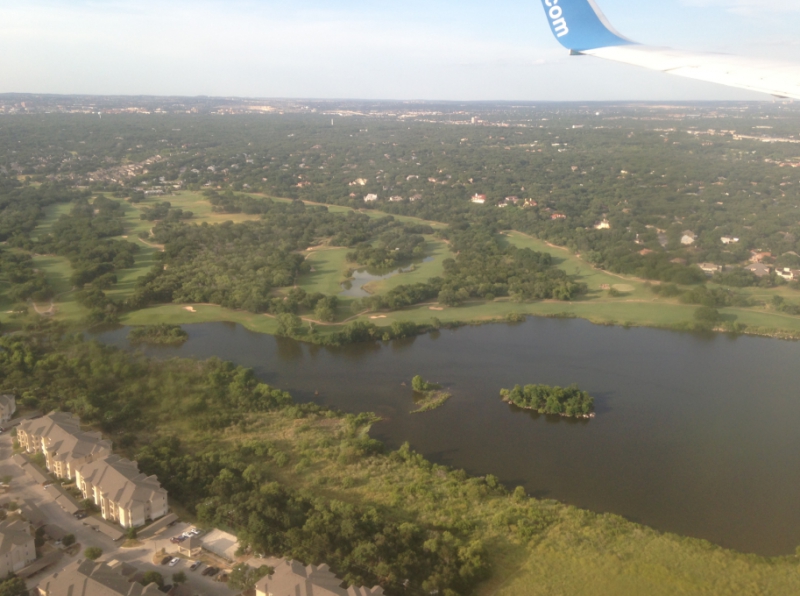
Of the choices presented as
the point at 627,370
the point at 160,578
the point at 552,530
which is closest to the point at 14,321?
the point at 160,578

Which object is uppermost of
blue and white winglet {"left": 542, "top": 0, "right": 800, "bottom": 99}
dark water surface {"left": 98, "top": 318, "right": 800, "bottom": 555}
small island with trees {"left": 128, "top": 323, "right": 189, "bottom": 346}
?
blue and white winglet {"left": 542, "top": 0, "right": 800, "bottom": 99}

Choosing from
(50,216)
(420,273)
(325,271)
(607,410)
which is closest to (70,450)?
(607,410)

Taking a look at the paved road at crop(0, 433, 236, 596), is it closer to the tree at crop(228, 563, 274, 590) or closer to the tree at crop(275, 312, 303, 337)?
the tree at crop(228, 563, 274, 590)

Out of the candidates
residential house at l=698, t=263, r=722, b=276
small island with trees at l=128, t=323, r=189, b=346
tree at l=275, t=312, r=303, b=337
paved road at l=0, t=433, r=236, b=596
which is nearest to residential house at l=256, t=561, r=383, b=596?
paved road at l=0, t=433, r=236, b=596

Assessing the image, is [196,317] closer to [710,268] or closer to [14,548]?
[14,548]

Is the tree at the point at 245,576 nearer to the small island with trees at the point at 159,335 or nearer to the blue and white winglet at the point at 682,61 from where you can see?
the blue and white winglet at the point at 682,61

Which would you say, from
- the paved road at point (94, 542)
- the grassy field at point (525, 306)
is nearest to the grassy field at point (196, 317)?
the grassy field at point (525, 306)
